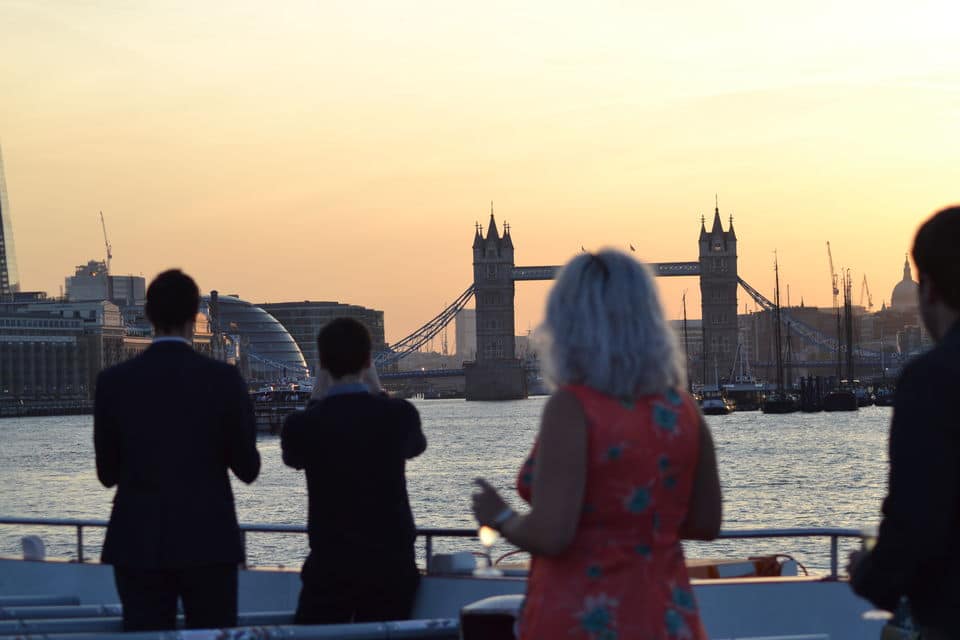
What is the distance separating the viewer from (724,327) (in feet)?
325

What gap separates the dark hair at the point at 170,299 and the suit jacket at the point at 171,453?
5 centimetres

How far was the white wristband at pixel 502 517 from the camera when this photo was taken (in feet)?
6.56

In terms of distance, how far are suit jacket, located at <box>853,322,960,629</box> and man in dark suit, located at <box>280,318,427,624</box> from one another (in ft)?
4.02

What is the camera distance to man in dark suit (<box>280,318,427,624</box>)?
290cm

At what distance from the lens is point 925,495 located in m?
1.76

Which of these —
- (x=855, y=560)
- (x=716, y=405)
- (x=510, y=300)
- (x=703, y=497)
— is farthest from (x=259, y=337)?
(x=855, y=560)

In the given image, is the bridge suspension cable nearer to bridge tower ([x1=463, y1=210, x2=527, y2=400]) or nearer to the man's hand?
bridge tower ([x1=463, y1=210, x2=527, y2=400])

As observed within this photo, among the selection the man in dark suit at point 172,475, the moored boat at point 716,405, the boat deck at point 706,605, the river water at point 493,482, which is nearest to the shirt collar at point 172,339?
the man in dark suit at point 172,475

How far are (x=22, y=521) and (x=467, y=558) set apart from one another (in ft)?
5.32

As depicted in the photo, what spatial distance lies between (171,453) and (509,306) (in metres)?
94.9

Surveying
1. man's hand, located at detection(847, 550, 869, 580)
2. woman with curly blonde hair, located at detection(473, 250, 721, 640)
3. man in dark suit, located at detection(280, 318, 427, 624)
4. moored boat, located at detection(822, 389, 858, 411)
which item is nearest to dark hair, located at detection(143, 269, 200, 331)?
man in dark suit, located at detection(280, 318, 427, 624)

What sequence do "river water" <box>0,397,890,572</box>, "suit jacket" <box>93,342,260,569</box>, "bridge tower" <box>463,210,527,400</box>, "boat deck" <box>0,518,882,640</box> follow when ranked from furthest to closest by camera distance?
1. "bridge tower" <box>463,210,527,400</box>
2. "river water" <box>0,397,890,572</box>
3. "boat deck" <box>0,518,882,640</box>
4. "suit jacket" <box>93,342,260,569</box>

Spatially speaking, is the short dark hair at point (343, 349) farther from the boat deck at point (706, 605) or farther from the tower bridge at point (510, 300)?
the tower bridge at point (510, 300)

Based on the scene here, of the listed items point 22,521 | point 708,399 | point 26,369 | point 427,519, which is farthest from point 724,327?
point 22,521
